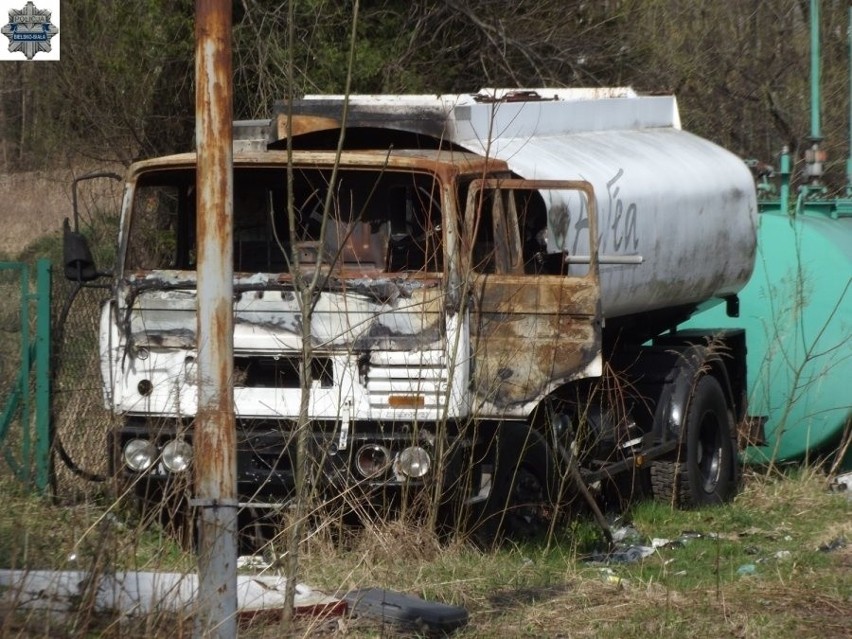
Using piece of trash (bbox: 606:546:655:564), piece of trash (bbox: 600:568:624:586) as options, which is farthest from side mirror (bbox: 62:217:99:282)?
piece of trash (bbox: 606:546:655:564)

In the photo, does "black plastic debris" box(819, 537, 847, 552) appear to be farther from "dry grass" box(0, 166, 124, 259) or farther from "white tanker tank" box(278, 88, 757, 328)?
"dry grass" box(0, 166, 124, 259)

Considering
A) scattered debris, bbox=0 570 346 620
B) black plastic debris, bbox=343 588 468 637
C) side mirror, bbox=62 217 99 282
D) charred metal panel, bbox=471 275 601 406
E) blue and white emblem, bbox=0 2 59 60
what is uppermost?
blue and white emblem, bbox=0 2 59 60

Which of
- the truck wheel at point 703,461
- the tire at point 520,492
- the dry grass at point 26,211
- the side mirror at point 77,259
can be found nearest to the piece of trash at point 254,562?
the tire at point 520,492

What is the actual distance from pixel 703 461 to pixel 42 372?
4766 millimetres

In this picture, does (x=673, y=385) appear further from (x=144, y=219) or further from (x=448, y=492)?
(x=144, y=219)

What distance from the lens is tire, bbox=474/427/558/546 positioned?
7.30m

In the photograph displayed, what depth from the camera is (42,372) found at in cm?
870

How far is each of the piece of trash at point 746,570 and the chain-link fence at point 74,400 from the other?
375 cm

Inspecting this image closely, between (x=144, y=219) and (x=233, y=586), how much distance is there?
12.3ft

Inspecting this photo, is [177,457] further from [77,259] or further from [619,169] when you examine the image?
[619,169]

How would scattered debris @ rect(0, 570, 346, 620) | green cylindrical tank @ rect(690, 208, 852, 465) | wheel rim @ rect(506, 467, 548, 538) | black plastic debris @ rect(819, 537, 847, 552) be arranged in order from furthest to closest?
green cylindrical tank @ rect(690, 208, 852, 465) → black plastic debris @ rect(819, 537, 847, 552) → wheel rim @ rect(506, 467, 548, 538) → scattered debris @ rect(0, 570, 346, 620)

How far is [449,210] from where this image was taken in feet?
23.0

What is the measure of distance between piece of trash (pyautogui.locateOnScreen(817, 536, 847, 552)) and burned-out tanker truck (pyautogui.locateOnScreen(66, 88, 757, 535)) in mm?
1228

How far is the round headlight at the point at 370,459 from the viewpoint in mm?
6832
